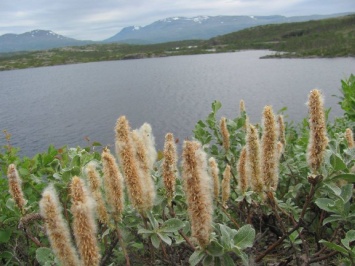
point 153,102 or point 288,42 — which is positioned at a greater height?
point 288,42

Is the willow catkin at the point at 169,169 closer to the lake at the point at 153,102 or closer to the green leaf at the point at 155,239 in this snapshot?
the green leaf at the point at 155,239

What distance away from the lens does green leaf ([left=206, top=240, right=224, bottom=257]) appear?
6.22ft

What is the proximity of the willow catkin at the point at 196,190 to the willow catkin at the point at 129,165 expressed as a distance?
343 mm

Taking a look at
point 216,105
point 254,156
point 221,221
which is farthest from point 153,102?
point 254,156

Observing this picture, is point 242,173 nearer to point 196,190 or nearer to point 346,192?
point 346,192

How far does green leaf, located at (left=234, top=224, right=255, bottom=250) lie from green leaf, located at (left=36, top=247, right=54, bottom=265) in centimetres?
116

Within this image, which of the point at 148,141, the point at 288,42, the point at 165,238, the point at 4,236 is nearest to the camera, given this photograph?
the point at 165,238

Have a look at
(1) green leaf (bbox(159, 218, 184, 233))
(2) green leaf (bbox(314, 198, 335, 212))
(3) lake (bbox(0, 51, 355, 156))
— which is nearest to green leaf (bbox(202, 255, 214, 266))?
(1) green leaf (bbox(159, 218, 184, 233))

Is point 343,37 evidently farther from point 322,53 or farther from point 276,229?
point 276,229

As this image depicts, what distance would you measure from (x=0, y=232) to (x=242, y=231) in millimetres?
2267

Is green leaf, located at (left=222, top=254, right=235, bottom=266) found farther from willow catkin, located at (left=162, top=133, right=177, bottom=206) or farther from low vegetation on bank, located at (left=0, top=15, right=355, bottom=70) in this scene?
low vegetation on bank, located at (left=0, top=15, right=355, bottom=70)

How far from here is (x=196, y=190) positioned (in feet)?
5.83

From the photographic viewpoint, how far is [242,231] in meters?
2.02

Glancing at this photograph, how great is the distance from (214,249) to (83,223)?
708 mm
